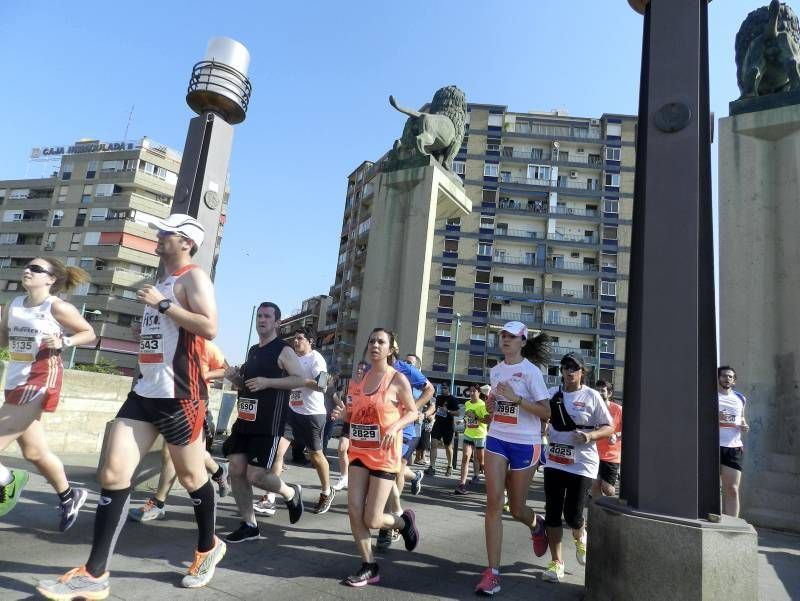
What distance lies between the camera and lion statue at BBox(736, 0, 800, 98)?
419 inches

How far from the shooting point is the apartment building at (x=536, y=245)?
189ft

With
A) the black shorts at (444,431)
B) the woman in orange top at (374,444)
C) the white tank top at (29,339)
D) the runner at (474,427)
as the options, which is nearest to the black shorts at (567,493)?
the woman in orange top at (374,444)

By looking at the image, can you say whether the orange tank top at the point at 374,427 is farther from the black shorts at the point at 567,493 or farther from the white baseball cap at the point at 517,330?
the black shorts at the point at 567,493

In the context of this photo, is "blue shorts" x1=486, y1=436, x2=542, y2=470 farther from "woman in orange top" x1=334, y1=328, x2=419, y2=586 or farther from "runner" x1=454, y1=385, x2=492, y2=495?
"runner" x1=454, y1=385, x2=492, y2=495

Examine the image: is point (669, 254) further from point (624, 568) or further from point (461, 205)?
point (461, 205)

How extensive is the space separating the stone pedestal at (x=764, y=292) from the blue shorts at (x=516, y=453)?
6502 millimetres

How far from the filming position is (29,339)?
4453mm

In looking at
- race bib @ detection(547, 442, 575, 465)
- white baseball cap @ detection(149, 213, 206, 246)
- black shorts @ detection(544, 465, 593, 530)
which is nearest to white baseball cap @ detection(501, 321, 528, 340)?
race bib @ detection(547, 442, 575, 465)

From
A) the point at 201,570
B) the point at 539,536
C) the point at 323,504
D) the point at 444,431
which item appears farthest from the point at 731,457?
the point at 201,570

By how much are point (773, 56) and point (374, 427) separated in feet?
36.8

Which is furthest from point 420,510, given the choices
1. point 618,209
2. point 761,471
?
point 618,209

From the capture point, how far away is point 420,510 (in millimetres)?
7223

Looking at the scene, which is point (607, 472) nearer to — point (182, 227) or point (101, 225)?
point (182, 227)

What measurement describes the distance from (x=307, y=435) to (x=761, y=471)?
7.32 m
